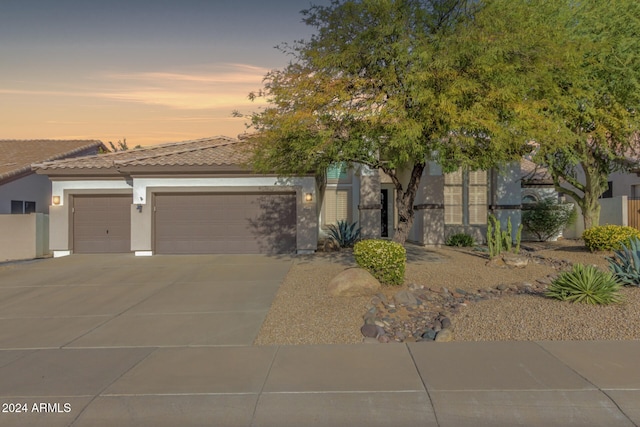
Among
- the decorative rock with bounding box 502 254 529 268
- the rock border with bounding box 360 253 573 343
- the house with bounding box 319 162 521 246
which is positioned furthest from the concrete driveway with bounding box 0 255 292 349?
the decorative rock with bounding box 502 254 529 268

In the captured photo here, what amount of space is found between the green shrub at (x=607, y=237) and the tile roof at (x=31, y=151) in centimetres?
2038

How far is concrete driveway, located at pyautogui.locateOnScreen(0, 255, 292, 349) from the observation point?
7801 millimetres

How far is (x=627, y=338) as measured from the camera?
710 centimetres

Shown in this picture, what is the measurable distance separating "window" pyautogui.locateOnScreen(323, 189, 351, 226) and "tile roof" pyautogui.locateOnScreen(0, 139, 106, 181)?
1164 cm

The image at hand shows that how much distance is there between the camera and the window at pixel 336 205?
2109cm

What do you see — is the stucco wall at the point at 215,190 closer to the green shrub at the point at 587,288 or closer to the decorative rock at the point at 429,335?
the green shrub at the point at 587,288

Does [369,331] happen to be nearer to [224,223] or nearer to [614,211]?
[224,223]

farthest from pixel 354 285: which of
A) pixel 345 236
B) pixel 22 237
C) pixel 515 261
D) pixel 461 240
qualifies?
pixel 22 237

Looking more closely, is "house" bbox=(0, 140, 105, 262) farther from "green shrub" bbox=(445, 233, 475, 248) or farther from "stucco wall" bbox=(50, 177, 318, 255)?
"green shrub" bbox=(445, 233, 475, 248)

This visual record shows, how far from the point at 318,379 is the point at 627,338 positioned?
15.4ft

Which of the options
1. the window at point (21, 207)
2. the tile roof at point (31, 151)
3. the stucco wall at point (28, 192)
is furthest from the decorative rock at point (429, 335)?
the window at point (21, 207)

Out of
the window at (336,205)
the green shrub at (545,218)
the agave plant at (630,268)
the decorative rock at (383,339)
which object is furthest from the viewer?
the window at (336,205)

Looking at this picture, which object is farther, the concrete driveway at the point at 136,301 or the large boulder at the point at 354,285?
the large boulder at the point at 354,285

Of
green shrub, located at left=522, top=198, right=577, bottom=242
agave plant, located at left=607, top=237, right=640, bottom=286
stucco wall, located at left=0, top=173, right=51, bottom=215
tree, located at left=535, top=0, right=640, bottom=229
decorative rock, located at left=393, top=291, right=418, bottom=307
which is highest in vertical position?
tree, located at left=535, top=0, right=640, bottom=229
